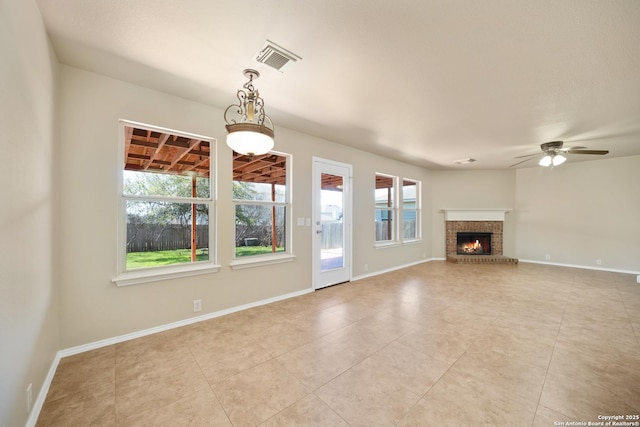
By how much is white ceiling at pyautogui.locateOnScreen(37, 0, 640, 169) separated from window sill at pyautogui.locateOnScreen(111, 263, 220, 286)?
1.97 m

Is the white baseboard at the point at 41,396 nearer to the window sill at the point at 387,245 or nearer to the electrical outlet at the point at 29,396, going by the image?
the electrical outlet at the point at 29,396

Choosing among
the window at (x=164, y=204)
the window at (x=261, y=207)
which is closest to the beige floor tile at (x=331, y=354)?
the window at (x=261, y=207)

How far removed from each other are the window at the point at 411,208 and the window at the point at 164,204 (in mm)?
5029

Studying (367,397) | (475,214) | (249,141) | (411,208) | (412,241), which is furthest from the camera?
(475,214)

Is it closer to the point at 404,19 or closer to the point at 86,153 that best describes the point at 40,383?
the point at 86,153

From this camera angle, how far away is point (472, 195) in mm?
7059

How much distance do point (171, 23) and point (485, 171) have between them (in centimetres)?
774

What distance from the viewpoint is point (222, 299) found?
3.16m

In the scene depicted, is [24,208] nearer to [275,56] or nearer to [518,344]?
[275,56]

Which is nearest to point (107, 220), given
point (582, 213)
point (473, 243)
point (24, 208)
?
point (24, 208)

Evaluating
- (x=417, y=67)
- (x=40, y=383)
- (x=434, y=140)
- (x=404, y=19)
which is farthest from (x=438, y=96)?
(x=40, y=383)

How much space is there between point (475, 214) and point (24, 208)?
322 inches

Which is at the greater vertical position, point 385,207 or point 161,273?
point 385,207

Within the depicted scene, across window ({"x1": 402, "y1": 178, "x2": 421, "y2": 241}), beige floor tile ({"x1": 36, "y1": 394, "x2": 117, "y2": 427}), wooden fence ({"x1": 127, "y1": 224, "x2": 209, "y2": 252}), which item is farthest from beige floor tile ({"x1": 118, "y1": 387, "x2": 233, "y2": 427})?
window ({"x1": 402, "y1": 178, "x2": 421, "y2": 241})
